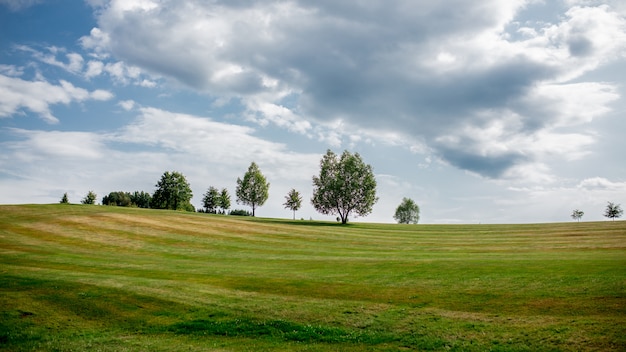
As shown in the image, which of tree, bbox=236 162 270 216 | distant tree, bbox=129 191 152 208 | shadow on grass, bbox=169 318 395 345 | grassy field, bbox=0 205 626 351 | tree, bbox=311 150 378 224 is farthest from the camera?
distant tree, bbox=129 191 152 208

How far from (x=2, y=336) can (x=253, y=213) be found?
116 meters

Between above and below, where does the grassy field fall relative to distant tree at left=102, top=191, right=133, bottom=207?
below

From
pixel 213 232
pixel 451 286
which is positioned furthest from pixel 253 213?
pixel 451 286

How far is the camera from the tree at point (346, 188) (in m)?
109

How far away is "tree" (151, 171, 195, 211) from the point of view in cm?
13575

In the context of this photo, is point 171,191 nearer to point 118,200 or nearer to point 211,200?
point 211,200

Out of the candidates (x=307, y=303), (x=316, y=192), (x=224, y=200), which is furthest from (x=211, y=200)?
(x=307, y=303)

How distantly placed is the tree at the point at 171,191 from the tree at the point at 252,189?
21434 mm

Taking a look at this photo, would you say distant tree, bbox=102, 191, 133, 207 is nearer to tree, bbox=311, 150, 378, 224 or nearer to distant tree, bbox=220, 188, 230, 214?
distant tree, bbox=220, 188, 230, 214

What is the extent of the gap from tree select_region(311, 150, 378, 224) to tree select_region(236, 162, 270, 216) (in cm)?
2669

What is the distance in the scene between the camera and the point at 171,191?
13550cm

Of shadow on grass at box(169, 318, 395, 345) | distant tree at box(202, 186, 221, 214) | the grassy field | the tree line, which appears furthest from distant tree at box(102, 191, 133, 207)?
shadow on grass at box(169, 318, 395, 345)

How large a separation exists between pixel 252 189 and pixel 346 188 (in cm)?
3964

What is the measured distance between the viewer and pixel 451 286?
83.2ft
